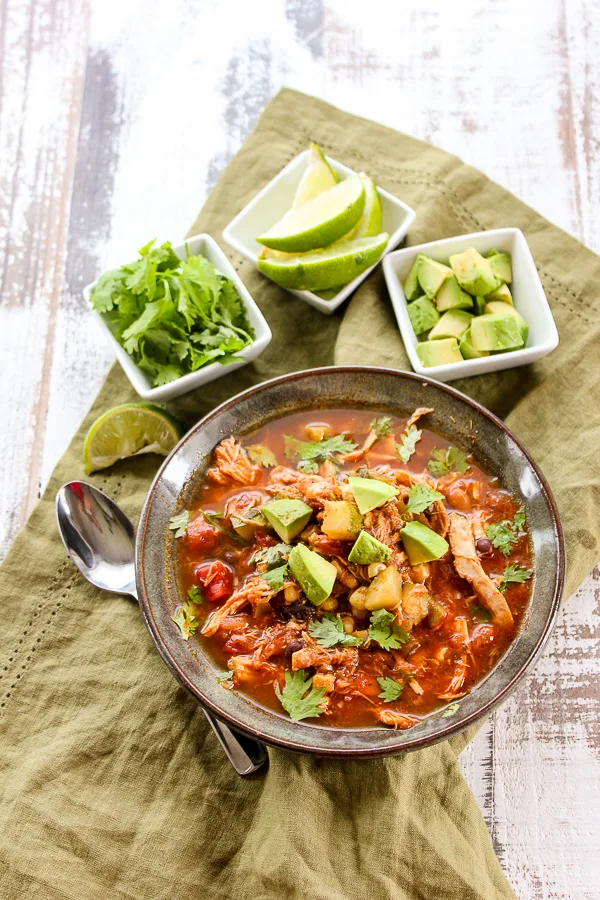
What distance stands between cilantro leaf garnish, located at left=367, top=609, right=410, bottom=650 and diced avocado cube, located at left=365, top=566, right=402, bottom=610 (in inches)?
1.5

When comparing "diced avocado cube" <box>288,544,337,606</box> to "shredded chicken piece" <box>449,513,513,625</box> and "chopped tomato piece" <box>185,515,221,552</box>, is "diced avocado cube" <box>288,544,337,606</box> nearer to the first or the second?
"chopped tomato piece" <box>185,515,221,552</box>

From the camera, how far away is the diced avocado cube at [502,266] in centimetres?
502

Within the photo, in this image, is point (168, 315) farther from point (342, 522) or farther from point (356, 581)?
point (356, 581)

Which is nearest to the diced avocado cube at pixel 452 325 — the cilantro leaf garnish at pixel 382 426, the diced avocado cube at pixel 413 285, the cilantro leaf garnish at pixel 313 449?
the diced avocado cube at pixel 413 285

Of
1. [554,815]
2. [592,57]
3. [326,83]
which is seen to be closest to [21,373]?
[326,83]

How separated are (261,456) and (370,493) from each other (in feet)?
2.51

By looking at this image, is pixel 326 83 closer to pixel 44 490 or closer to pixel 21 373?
pixel 21 373

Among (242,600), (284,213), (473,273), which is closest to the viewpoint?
(242,600)

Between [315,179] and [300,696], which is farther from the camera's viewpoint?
[315,179]

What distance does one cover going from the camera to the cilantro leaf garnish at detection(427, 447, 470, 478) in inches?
175

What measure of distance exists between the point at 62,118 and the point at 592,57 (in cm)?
366

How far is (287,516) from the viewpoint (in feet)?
13.4

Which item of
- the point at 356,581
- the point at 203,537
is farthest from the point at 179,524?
the point at 356,581

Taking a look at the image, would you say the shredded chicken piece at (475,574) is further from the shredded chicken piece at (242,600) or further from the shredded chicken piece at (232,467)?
the shredded chicken piece at (232,467)
